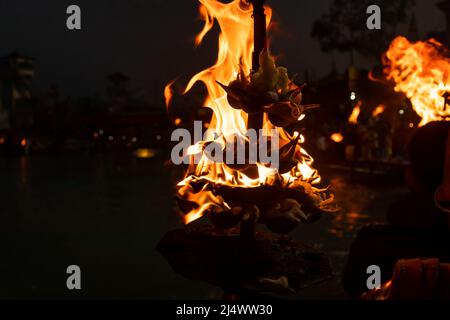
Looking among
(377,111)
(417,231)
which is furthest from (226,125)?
(377,111)

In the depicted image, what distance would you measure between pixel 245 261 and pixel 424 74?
3901 mm

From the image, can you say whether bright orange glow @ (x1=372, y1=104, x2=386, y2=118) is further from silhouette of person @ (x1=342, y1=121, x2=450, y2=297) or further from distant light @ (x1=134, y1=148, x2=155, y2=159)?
distant light @ (x1=134, y1=148, x2=155, y2=159)

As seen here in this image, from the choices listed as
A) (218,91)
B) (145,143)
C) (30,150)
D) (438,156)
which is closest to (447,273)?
(438,156)

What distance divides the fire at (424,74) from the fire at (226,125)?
1.58 meters

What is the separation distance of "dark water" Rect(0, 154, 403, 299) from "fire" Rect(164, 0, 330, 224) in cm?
276

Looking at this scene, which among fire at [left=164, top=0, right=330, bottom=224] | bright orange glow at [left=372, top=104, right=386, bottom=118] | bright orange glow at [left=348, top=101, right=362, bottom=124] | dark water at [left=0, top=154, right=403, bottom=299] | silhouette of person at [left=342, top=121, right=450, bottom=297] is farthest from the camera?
bright orange glow at [left=372, top=104, right=386, bottom=118]

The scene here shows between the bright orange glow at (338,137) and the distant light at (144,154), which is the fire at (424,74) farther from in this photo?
the distant light at (144,154)

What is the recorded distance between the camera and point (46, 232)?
9133 millimetres

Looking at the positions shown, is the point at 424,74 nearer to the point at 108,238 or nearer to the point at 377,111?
the point at 108,238

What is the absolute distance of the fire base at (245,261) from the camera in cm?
264

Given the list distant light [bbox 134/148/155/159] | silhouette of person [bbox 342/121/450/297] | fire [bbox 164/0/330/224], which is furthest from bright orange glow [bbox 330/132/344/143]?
distant light [bbox 134/148/155/159]

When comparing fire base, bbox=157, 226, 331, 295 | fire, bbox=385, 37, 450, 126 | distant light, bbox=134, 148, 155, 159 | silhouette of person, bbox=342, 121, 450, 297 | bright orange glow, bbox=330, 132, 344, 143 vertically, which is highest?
fire, bbox=385, 37, 450, 126

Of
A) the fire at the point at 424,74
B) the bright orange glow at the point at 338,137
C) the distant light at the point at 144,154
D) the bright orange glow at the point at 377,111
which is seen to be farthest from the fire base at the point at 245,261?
the distant light at the point at 144,154

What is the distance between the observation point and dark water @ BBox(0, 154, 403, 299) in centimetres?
584
